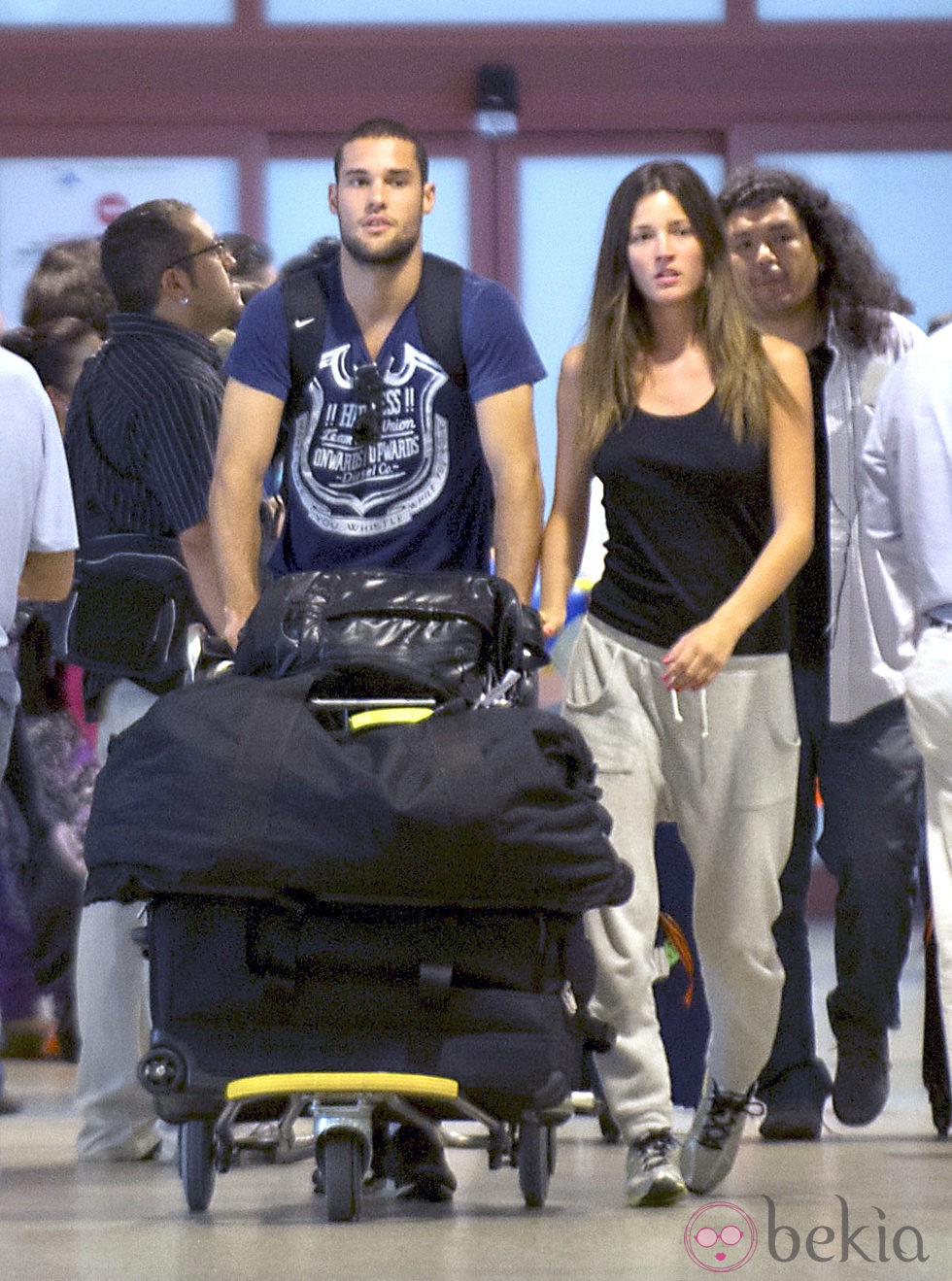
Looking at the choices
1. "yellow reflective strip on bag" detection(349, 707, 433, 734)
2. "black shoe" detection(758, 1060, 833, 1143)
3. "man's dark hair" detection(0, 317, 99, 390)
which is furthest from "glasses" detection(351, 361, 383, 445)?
"man's dark hair" detection(0, 317, 99, 390)

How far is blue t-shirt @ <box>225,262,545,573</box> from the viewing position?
437cm

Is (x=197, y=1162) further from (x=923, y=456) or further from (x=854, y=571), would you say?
(x=854, y=571)

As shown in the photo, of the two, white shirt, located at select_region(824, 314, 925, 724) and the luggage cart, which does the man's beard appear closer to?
white shirt, located at select_region(824, 314, 925, 724)

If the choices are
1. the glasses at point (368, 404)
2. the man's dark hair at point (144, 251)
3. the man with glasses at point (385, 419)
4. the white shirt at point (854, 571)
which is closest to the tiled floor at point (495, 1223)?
the man with glasses at point (385, 419)

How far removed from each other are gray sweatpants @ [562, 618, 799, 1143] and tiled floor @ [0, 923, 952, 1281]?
26 centimetres

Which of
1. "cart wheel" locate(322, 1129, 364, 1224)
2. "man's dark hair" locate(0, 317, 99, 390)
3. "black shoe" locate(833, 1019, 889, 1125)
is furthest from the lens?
"man's dark hair" locate(0, 317, 99, 390)

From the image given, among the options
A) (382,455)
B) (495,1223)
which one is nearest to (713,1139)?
(495,1223)

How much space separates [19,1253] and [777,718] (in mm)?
1520

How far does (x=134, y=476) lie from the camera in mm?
4996

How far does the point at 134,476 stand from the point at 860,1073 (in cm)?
187

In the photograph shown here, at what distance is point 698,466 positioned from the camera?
433 centimetres

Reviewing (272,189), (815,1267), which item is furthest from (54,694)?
(272,189)

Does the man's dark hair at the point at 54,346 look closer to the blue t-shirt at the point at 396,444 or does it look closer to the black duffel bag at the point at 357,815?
the blue t-shirt at the point at 396,444

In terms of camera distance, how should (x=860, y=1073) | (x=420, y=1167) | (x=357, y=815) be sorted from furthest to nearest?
(x=860, y=1073) < (x=420, y=1167) < (x=357, y=815)
